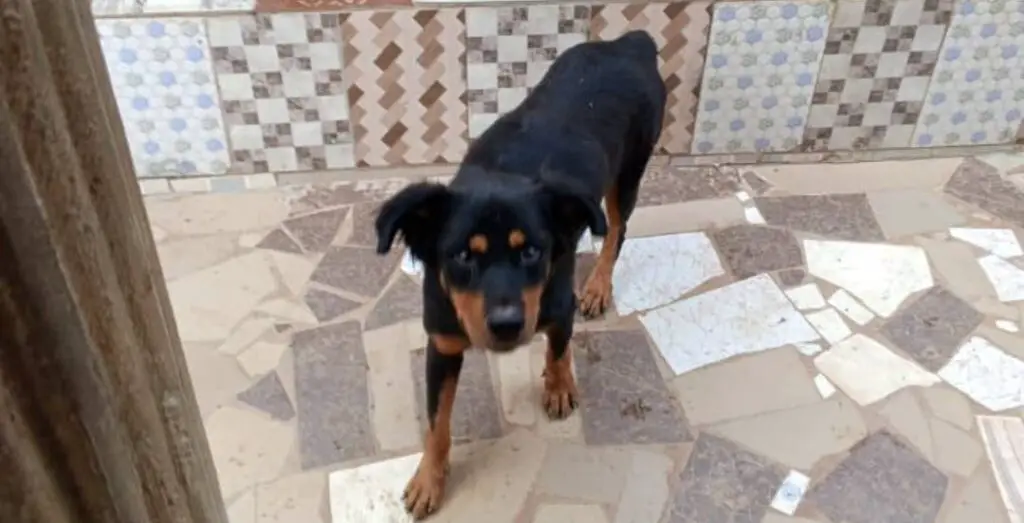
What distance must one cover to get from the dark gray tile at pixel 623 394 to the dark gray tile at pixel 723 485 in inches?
2.8

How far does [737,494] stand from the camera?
2027 millimetres

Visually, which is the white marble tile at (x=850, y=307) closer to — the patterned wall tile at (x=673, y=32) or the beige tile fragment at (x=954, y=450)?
the beige tile fragment at (x=954, y=450)

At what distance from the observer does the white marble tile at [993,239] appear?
259cm

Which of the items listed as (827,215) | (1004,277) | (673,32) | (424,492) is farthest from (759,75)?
(424,492)

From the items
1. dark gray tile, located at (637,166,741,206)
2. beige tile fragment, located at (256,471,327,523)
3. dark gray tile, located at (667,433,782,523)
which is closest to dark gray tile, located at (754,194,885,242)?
dark gray tile, located at (637,166,741,206)

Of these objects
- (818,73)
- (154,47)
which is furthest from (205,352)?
(818,73)

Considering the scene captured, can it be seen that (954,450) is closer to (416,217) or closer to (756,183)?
(756,183)

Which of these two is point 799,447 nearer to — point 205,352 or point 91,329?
point 205,352

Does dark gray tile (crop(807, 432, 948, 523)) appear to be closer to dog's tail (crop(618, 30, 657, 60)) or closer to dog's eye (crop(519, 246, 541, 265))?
dog's eye (crop(519, 246, 541, 265))

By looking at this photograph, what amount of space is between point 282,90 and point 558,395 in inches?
44.8

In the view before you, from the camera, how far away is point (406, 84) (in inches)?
106

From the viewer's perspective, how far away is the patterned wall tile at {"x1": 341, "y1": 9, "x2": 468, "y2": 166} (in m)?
2.58

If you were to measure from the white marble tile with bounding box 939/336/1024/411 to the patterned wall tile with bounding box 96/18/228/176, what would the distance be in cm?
193

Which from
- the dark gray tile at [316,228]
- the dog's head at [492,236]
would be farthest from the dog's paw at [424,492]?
the dark gray tile at [316,228]
